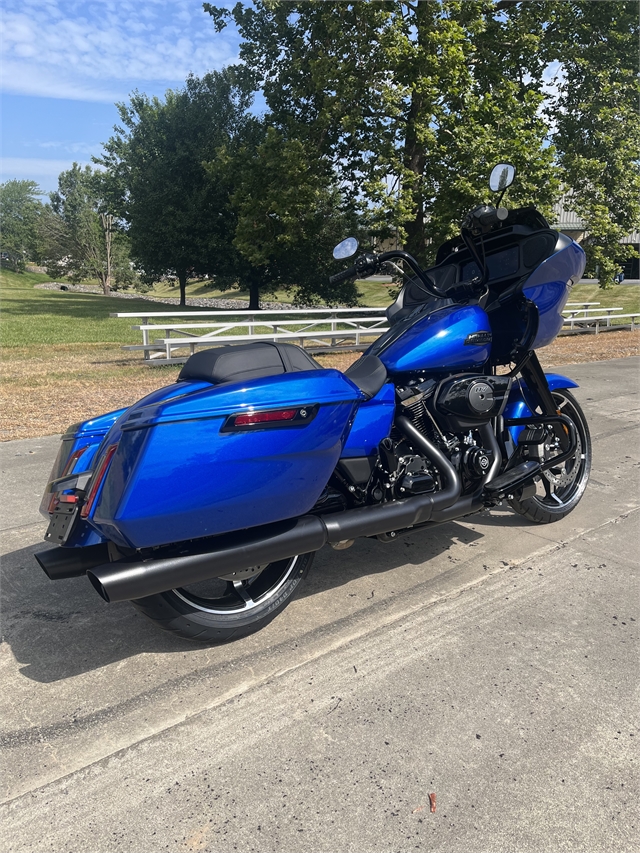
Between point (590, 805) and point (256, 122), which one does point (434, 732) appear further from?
point (256, 122)

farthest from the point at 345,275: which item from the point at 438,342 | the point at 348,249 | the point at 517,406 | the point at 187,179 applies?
the point at 187,179

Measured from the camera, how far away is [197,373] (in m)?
2.60

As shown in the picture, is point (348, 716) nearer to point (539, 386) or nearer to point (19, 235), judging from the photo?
point (539, 386)

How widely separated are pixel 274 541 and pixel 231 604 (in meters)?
0.44

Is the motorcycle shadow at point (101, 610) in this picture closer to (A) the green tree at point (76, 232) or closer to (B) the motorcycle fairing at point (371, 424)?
(B) the motorcycle fairing at point (371, 424)

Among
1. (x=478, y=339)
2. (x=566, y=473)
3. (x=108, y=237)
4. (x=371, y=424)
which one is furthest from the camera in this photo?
(x=108, y=237)

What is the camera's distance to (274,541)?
2.52 metres

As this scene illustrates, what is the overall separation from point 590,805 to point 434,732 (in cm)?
52

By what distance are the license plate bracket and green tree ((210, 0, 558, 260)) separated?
15121mm

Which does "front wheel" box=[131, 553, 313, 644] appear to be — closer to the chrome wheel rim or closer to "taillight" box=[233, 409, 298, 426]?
the chrome wheel rim

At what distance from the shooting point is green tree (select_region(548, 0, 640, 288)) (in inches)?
706

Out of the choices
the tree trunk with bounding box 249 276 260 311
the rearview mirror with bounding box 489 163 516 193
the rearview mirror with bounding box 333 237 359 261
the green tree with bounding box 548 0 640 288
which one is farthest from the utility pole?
the rearview mirror with bounding box 489 163 516 193

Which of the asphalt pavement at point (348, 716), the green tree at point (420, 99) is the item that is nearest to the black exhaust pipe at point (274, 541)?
the asphalt pavement at point (348, 716)

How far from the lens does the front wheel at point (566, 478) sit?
414cm
